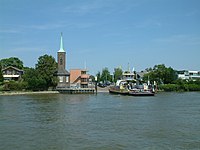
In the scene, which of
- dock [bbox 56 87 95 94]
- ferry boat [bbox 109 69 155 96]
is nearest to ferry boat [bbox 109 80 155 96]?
ferry boat [bbox 109 69 155 96]

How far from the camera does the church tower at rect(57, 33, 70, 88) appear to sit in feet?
297

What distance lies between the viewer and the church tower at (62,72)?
90375 millimetres

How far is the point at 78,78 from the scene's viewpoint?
307ft

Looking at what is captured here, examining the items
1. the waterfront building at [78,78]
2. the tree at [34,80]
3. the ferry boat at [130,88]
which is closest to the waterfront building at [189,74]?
the ferry boat at [130,88]

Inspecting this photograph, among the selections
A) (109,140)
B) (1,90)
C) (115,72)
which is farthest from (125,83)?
(109,140)

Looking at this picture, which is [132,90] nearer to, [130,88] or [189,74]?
[130,88]

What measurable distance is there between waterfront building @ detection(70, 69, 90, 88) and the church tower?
1553mm

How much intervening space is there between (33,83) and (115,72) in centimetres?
5705

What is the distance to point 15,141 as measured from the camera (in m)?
18.4

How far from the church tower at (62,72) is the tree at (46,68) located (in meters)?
4.73

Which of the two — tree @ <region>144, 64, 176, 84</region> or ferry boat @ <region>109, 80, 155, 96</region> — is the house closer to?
ferry boat @ <region>109, 80, 155, 96</region>

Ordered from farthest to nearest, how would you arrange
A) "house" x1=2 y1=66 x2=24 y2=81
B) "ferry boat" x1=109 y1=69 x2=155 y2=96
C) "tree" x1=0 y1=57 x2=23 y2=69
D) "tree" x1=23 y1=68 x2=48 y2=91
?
"tree" x1=0 y1=57 x2=23 y2=69, "house" x1=2 y1=66 x2=24 y2=81, "tree" x1=23 y1=68 x2=48 y2=91, "ferry boat" x1=109 y1=69 x2=155 y2=96

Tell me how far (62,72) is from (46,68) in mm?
7188

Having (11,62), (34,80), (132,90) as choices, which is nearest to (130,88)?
(132,90)
